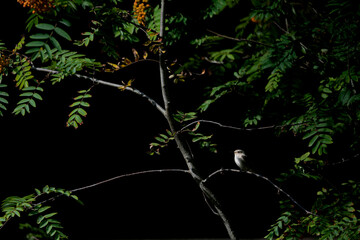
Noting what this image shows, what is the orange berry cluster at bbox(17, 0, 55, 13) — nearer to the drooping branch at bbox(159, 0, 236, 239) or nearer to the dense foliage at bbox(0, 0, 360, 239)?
the dense foliage at bbox(0, 0, 360, 239)

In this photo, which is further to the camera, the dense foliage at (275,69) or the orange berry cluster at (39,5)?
the dense foliage at (275,69)

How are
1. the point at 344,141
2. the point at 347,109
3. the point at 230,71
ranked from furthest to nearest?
the point at 230,71, the point at 344,141, the point at 347,109

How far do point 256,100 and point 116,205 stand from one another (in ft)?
10.1

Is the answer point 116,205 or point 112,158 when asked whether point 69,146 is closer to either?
point 112,158

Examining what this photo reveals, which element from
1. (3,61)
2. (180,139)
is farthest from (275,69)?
(3,61)

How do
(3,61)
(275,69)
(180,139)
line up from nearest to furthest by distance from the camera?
(3,61) < (180,139) < (275,69)

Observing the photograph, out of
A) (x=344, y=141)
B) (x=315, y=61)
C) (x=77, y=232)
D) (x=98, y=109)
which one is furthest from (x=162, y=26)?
(x=77, y=232)

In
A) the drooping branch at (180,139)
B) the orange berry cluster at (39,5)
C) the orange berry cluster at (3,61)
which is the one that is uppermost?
the orange berry cluster at (3,61)

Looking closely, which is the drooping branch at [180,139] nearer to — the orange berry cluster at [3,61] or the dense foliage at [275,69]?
the dense foliage at [275,69]

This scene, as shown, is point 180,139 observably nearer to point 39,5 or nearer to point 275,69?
point 275,69

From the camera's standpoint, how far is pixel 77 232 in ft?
16.2

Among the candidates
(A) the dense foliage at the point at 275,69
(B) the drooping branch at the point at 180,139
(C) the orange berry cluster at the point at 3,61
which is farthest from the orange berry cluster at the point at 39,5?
(B) the drooping branch at the point at 180,139

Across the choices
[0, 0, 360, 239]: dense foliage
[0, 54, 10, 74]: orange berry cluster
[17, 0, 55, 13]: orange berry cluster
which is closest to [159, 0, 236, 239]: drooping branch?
[0, 0, 360, 239]: dense foliage

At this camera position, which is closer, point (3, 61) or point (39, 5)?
point (39, 5)
